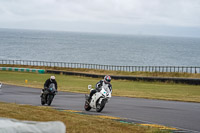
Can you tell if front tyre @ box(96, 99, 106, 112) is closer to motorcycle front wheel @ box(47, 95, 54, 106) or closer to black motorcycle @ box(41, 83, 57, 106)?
black motorcycle @ box(41, 83, 57, 106)

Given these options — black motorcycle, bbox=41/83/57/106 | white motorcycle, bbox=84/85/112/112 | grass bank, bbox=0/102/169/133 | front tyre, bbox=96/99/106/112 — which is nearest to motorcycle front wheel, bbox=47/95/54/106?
black motorcycle, bbox=41/83/57/106

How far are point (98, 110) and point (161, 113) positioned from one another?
2849 millimetres

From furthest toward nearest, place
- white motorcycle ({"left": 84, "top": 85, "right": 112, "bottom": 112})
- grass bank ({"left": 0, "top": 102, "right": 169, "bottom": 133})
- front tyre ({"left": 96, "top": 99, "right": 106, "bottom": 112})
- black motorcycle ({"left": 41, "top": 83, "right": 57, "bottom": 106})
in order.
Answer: black motorcycle ({"left": 41, "top": 83, "right": 57, "bottom": 106}) → front tyre ({"left": 96, "top": 99, "right": 106, "bottom": 112}) → white motorcycle ({"left": 84, "top": 85, "right": 112, "bottom": 112}) → grass bank ({"left": 0, "top": 102, "right": 169, "bottom": 133})

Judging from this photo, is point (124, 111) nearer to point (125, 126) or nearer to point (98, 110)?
point (98, 110)

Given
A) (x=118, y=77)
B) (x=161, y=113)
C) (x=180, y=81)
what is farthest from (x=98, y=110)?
(x=118, y=77)

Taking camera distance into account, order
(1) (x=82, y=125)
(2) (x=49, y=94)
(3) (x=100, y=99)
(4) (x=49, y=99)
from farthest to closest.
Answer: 1. (4) (x=49, y=99)
2. (2) (x=49, y=94)
3. (3) (x=100, y=99)
4. (1) (x=82, y=125)

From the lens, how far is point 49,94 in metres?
20.8

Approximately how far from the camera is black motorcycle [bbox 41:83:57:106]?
20330 mm

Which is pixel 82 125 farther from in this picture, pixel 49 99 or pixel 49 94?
pixel 49 99

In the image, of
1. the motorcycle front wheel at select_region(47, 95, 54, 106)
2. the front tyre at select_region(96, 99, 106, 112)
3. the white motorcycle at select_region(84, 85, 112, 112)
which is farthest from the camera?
the motorcycle front wheel at select_region(47, 95, 54, 106)

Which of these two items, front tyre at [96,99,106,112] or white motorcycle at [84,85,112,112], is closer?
white motorcycle at [84,85,112,112]

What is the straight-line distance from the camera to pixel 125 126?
12.6 meters

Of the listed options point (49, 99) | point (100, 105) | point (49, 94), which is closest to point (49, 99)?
point (49, 99)

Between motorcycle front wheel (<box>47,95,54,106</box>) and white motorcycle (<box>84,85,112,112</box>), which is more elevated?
white motorcycle (<box>84,85,112,112</box>)
